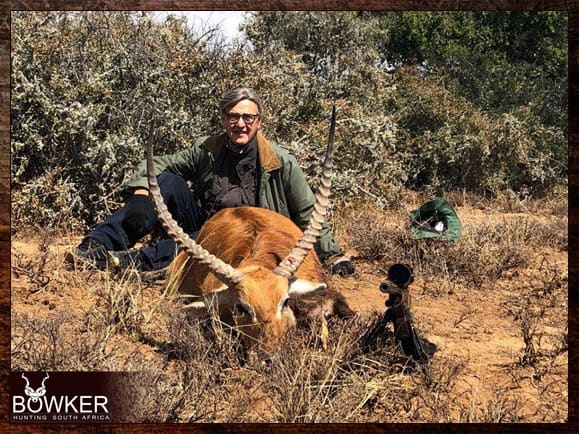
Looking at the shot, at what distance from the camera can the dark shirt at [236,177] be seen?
5.83 metres

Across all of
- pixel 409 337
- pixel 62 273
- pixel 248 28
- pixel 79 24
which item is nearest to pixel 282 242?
pixel 409 337

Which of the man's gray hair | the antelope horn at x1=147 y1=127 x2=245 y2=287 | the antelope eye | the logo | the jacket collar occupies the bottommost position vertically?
the logo

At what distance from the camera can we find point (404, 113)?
1050 centimetres

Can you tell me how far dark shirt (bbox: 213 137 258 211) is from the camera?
583cm

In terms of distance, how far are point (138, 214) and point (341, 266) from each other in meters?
1.69

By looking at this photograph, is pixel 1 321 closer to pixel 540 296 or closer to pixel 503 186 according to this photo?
pixel 540 296

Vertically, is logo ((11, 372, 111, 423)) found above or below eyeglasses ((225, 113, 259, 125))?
below

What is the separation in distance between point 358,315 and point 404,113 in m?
6.24

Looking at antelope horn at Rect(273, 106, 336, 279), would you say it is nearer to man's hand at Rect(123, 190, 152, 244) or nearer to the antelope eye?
the antelope eye

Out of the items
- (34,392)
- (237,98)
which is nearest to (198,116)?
(237,98)

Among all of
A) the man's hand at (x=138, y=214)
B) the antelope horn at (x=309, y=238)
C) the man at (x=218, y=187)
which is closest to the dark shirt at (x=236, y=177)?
the man at (x=218, y=187)

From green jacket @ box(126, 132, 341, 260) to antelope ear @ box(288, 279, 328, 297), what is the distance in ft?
5.12

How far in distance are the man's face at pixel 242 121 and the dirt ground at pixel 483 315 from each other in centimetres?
139

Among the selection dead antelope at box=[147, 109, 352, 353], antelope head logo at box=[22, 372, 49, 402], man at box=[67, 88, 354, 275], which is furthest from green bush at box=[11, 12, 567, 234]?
antelope head logo at box=[22, 372, 49, 402]
